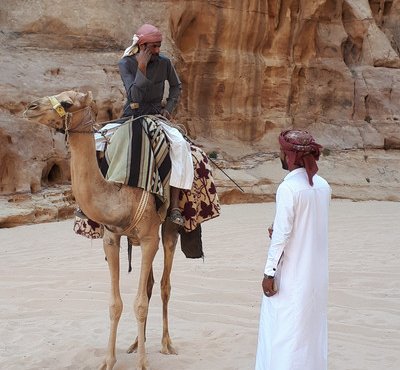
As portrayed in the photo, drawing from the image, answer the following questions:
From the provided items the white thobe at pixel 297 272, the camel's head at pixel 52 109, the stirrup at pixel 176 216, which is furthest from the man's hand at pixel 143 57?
the white thobe at pixel 297 272

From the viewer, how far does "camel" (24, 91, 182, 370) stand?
190 inches

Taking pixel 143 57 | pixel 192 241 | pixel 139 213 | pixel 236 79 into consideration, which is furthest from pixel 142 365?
pixel 236 79

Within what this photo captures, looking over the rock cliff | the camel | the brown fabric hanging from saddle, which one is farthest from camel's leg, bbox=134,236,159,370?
the rock cliff

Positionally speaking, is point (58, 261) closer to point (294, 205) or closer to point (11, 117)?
point (11, 117)

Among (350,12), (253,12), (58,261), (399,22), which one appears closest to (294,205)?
(58,261)

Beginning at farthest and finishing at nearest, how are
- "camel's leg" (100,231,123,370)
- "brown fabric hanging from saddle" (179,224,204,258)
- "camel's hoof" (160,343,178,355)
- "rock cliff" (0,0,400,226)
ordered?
"rock cliff" (0,0,400,226)
"brown fabric hanging from saddle" (179,224,204,258)
"camel's hoof" (160,343,178,355)
"camel's leg" (100,231,123,370)

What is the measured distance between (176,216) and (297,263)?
169cm

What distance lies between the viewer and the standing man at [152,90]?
18.4 ft

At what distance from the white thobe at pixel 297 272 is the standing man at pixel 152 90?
1571 mm

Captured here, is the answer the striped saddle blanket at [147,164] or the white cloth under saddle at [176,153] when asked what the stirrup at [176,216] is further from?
the white cloth under saddle at [176,153]

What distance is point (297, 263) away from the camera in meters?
4.23

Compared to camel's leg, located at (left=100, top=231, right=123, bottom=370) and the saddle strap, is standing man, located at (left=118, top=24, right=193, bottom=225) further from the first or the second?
camel's leg, located at (left=100, top=231, right=123, bottom=370)

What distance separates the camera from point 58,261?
32.7ft

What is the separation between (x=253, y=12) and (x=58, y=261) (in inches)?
460
